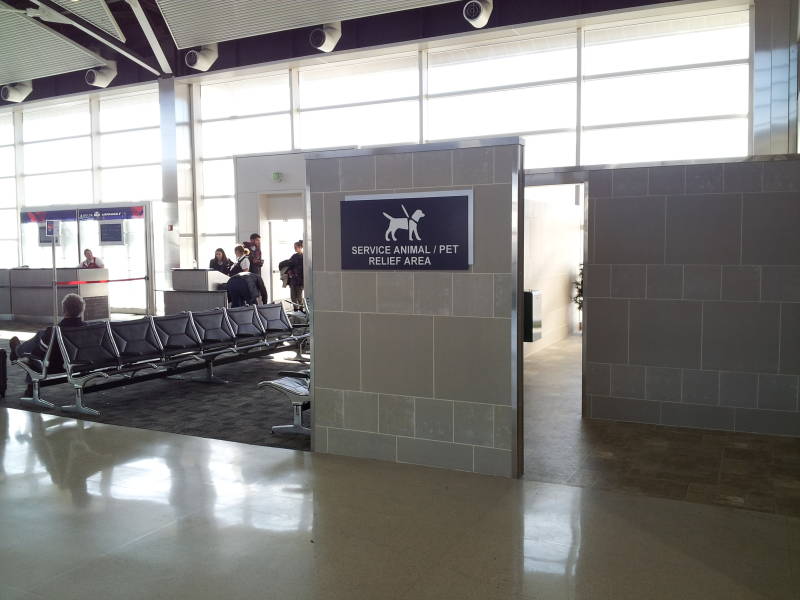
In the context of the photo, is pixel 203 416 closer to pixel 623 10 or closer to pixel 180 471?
pixel 180 471

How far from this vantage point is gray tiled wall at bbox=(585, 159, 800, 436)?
605 cm

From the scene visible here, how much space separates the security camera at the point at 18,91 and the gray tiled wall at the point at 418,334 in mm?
17787

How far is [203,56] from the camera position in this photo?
52.3ft

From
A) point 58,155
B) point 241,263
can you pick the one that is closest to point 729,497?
point 241,263

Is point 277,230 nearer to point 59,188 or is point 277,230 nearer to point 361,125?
point 361,125

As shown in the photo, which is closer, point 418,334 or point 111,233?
point 418,334

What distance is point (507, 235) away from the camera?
189 inches

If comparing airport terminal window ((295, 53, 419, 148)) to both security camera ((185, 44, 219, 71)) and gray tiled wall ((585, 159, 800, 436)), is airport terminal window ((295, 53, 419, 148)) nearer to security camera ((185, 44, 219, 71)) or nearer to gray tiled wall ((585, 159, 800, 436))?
security camera ((185, 44, 219, 71))

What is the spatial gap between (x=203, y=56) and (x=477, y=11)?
22.2 feet

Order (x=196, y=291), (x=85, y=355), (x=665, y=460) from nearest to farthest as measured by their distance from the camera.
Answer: (x=665, y=460) → (x=85, y=355) → (x=196, y=291)

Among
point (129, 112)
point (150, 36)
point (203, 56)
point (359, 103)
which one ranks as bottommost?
point (359, 103)

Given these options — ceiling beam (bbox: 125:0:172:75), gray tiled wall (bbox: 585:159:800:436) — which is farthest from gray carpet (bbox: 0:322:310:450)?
ceiling beam (bbox: 125:0:172:75)

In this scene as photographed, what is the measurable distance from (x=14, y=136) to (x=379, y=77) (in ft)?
42.5

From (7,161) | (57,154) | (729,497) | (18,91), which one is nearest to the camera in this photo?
(729,497)
